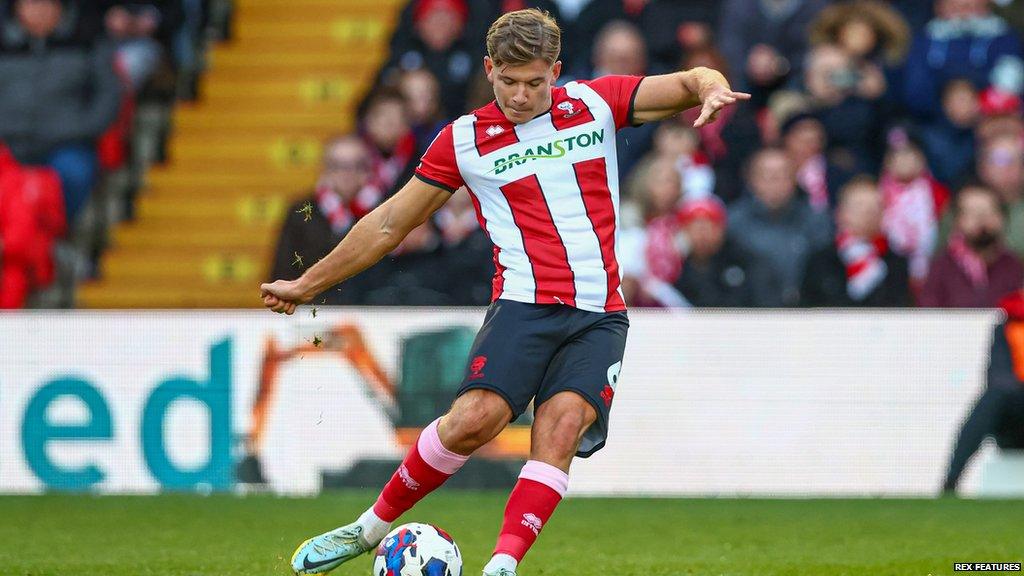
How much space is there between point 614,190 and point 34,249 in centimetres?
856

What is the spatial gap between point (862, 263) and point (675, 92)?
6019 millimetres

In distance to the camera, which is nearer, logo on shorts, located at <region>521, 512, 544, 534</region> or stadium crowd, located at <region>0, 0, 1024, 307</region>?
logo on shorts, located at <region>521, 512, 544, 534</region>

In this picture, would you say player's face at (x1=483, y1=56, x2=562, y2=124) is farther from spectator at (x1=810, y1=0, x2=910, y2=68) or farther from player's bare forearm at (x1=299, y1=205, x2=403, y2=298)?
spectator at (x1=810, y1=0, x2=910, y2=68)

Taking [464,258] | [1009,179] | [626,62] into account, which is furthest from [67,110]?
[1009,179]

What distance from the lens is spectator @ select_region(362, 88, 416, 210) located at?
42.4 feet

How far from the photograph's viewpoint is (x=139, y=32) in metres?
14.9

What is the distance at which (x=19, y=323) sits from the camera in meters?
11.1

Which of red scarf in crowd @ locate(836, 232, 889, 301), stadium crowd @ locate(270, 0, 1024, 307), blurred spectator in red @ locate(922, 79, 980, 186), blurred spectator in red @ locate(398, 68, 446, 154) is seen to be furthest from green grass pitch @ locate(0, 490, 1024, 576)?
blurred spectator in red @ locate(398, 68, 446, 154)

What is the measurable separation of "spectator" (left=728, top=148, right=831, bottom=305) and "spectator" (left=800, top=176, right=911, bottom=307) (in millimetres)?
162

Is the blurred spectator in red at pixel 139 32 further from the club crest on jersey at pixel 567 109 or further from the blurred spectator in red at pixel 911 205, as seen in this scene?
the club crest on jersey at pixel 567 109

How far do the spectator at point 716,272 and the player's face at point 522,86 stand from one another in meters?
5.82

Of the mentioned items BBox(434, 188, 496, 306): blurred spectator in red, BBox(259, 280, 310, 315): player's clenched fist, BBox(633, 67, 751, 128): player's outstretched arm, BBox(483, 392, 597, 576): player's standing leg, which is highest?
BBox(633, 67, 751, 128): player's outstretched arm

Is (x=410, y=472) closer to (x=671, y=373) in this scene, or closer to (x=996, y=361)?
(x=671, y=373)

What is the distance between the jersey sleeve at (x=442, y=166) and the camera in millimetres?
6043
